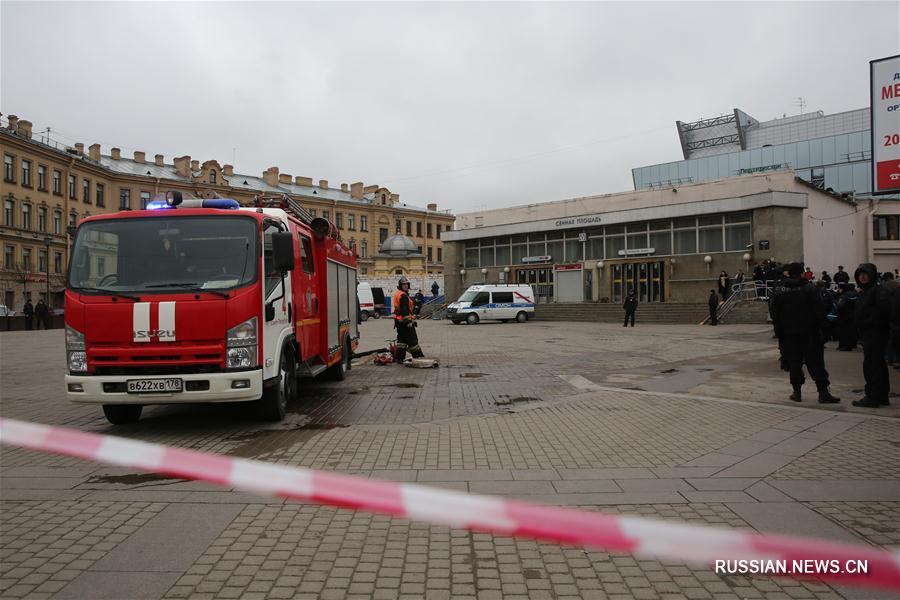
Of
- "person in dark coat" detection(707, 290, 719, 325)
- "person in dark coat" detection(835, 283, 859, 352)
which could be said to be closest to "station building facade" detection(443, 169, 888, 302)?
"person in dark coat" detection(707, 290, 719, 325)

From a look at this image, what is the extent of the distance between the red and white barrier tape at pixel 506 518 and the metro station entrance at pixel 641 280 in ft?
129

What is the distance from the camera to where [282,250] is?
23.9 feet

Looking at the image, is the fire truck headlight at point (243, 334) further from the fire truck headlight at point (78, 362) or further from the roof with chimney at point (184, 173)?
the roof with chimney at point (184, 173)

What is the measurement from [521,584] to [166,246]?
18.7 ft

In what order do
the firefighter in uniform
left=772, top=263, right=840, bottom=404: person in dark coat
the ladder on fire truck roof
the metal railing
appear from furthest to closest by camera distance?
the metal railing
the firefighter in uniform
the ladder on fire truck roof
left=772, top=263, right=840, bottom=404: person in dark coat

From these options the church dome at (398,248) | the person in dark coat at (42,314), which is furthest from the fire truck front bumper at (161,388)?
the church dome at (398,248)

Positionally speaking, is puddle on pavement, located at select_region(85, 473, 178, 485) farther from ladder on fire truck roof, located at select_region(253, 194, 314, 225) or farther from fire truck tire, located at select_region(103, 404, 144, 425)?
ladder on fire truck roof, located at select_region(253, 194, 314, 225)

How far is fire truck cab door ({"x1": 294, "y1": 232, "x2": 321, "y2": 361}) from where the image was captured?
8734mm

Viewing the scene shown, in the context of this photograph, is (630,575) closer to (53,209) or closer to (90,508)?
(90,508)

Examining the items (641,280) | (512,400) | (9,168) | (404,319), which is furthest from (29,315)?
(641,280)

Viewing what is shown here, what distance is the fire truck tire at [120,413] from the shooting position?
7.85 m

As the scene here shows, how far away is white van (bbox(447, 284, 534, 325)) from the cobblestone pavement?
25491mm

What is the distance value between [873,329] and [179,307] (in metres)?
8.71

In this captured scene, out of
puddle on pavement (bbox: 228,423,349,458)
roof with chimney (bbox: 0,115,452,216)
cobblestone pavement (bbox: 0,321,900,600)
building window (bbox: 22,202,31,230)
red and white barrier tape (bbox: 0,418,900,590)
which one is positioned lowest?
cobblestone pavement (bbox: 0,321,900,600)
